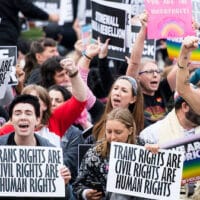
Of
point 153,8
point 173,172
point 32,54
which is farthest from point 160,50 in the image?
point 173,172

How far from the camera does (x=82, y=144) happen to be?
30.4 ft

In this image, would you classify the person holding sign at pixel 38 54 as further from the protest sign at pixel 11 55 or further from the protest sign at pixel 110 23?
the protest sign at pixel 11 55

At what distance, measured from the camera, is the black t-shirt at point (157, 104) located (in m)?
10.6

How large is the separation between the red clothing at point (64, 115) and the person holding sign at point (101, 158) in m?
0.37

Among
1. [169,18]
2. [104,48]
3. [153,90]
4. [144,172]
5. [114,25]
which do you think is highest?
[169,18]

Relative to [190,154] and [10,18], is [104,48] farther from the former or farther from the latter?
[190,154]

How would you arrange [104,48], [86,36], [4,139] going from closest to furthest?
[4,139] → [104,48] → [86,36]

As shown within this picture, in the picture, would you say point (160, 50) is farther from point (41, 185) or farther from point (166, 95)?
point (41, 185)

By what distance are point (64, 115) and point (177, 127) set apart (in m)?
0.95

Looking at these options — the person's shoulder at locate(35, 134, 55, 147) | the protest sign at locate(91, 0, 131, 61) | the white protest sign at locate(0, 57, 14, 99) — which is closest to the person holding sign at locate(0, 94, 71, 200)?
the person's shoulder at locate(35, 134, 55, 147)

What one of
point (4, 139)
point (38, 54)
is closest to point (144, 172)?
point (4, 139)

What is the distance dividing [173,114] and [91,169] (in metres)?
0.82

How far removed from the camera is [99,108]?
10.9 m

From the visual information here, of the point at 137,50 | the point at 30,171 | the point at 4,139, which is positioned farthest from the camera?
the point at 137,50
